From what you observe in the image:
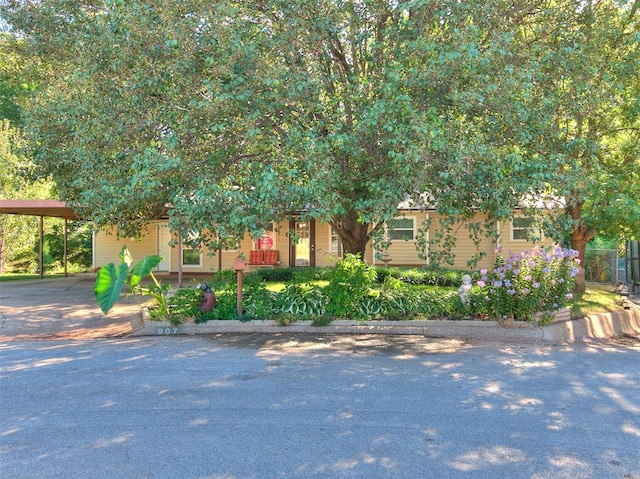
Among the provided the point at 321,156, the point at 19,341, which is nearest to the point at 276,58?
the point at 321,156

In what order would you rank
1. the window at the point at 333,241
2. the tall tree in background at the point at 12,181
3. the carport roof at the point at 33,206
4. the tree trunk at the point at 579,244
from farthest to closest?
1. the window at the point at 333,241
2. the tall tree in background at the point at 12,181
3. the carport roof at the point at 33,206
4. the tree trunk at the point at 579,244

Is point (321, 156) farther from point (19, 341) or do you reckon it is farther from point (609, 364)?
point (19, 341)

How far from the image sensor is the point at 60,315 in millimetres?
11477

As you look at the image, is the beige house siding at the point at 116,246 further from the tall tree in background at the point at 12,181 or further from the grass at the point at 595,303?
the grass at the point at 595,303

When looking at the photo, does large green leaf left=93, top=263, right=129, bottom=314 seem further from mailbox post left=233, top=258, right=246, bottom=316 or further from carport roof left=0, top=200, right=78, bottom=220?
carport roof left=0, top=200, right=78, bottom=220

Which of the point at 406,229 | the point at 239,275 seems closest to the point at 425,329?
the point at 239,275

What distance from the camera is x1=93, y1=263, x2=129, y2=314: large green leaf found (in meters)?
8.62

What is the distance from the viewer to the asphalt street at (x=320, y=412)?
3.90 m

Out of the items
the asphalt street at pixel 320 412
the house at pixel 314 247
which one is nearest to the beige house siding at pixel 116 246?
the house at pixel 314 247

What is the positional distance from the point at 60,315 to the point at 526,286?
32.0 ft

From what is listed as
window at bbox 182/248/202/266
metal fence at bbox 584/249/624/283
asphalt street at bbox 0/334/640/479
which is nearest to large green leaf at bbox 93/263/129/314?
asphalt street at bbox 0/334/640/479

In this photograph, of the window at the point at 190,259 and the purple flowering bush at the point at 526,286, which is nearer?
the purple flowering bush at the point at 526,286

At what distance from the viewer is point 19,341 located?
350 inches

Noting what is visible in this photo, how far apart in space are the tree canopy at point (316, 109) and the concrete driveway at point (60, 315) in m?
2.63
